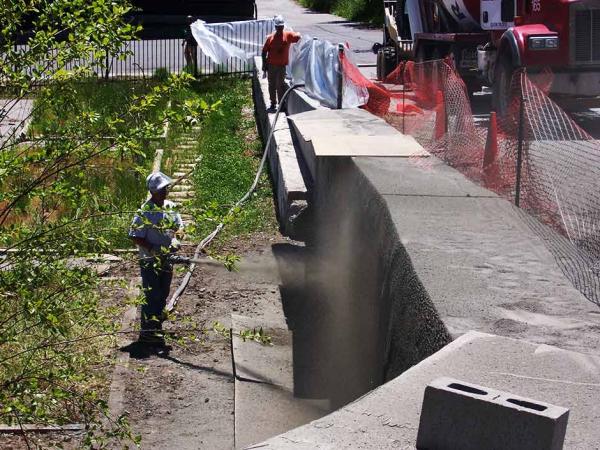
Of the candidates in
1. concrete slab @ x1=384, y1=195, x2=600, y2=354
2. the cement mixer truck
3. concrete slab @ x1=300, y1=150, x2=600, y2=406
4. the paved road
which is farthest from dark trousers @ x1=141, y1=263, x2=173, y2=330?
the paved road

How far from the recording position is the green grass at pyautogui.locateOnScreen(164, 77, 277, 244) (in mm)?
13984

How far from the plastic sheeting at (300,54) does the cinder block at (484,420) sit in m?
12.0

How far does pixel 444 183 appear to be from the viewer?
932 cm

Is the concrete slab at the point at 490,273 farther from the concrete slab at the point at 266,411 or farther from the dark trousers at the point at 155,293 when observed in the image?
the dark trousers at the point at 155,293

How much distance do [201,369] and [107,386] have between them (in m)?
1.09

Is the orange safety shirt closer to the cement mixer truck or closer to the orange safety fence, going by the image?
the cement mixer truck

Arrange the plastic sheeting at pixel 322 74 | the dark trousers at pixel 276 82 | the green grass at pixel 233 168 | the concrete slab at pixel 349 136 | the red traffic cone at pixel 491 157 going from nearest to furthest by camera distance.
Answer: the red traffic cone at pixel 491 157, the concrete slab at pixel 349 136, the green grass at pixel 233 168, the plastic sheeting at pixel 322 74, the dark trousers at pixel 276 82

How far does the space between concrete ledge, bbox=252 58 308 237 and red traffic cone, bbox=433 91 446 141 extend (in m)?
1.93

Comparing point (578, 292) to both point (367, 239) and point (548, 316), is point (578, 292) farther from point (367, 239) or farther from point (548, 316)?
point (367, 239)

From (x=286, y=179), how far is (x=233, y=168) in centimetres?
347

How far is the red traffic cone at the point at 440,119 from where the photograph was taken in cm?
1177

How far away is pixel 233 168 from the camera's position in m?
16.8

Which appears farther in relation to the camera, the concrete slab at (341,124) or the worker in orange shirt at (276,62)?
the worker in orange shirt at (276,62)

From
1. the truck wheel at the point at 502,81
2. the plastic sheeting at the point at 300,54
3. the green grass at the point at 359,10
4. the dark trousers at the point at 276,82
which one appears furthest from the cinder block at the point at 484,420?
the green grass at the point at 359,10
